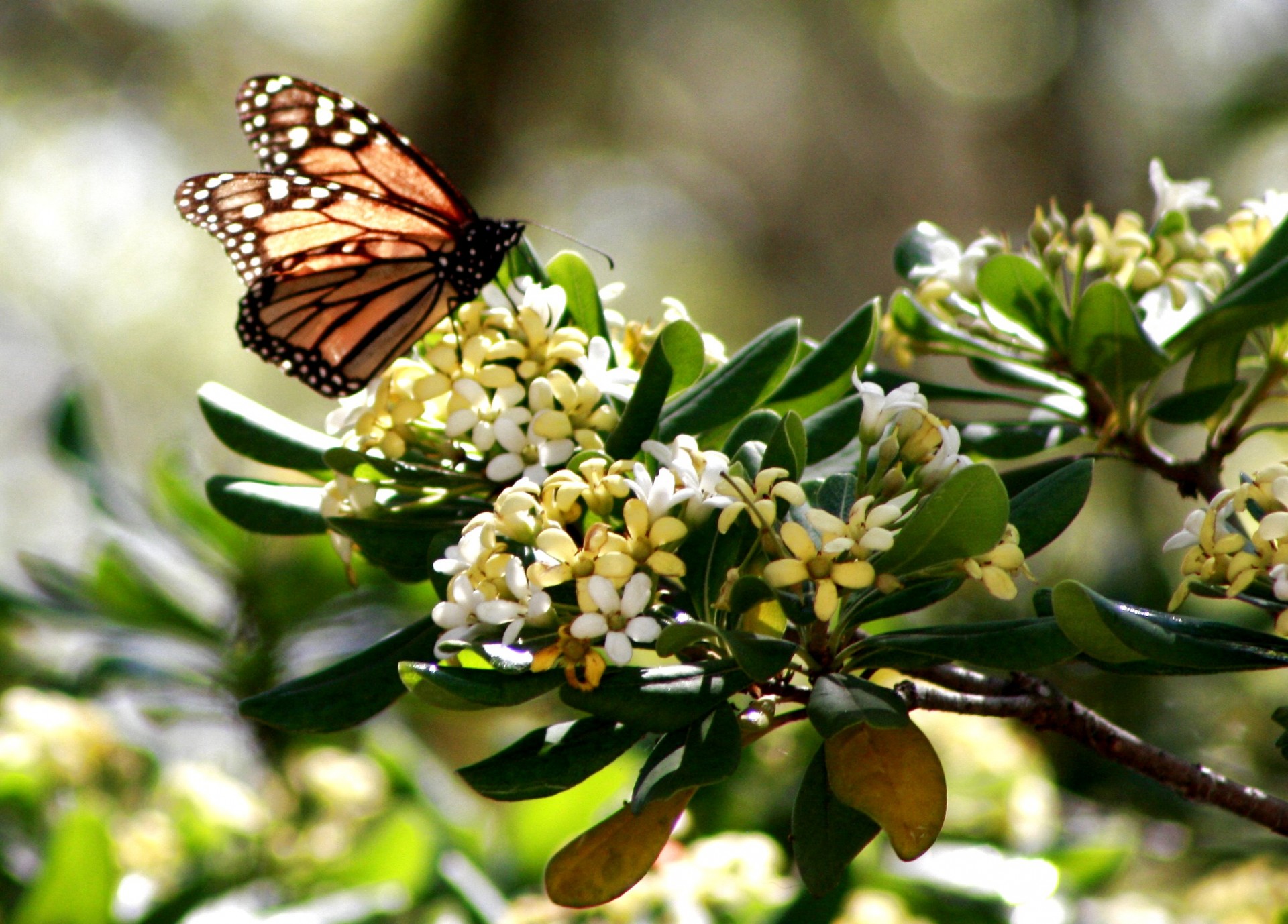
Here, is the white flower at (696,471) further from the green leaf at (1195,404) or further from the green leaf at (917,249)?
the green leaf at (1195,404)

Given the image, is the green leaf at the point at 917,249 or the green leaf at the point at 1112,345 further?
the green leaf at the point at 917,249

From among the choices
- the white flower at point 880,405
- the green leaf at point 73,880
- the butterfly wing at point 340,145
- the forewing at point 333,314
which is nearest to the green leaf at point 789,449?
the white flower at point 880,405

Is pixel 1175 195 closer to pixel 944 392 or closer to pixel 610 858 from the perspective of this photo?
pixel 944 392

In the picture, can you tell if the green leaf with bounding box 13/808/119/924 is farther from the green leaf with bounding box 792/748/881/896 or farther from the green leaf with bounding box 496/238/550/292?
the green leaf with bounding box 792/748/881/896

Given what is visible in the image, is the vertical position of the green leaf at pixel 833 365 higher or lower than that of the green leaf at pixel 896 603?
higher

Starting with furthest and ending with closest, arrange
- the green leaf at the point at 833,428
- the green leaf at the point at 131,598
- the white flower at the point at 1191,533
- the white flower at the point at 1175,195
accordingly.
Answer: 1. the green leaf at the point at 131,598
2. the white flower at the point at 1175,195
3. the green leaf at the point at 833,428
4. the white flower at the point at 1191,533

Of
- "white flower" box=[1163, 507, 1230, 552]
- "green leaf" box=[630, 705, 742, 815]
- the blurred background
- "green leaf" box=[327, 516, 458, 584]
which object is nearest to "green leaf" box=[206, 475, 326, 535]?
"green leaf" box=[327, 516, 458, 584]

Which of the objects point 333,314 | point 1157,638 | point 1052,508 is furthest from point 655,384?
point 333,314
